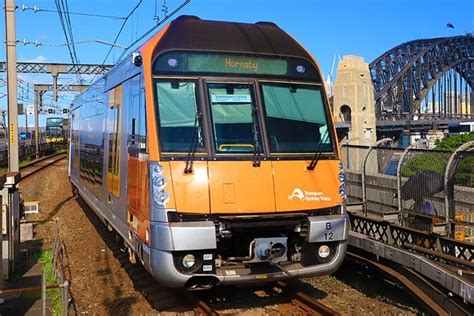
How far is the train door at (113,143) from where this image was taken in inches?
312

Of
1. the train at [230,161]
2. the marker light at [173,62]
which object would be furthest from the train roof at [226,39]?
the marker light at [173,62]

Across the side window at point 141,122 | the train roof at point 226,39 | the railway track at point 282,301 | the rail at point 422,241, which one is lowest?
the railway track at point 282,301

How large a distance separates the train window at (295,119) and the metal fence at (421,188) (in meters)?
2.88

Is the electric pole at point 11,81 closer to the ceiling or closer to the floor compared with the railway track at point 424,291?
closer to the ceiling

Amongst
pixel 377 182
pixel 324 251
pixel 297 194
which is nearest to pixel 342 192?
pixel 297 194

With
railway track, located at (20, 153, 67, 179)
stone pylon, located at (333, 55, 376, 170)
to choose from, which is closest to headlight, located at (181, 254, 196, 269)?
railway track, located at (20, 153, 67, 179)

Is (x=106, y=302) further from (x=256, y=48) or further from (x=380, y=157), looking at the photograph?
(x=380, y=157)

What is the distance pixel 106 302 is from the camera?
272 inches

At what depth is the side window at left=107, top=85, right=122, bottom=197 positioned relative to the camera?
7934mm

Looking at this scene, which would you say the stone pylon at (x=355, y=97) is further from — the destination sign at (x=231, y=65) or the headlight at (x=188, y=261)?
the headlight at (x=188, y=261)

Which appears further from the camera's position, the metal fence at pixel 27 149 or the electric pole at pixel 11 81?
the metal fence at pixel 27 149

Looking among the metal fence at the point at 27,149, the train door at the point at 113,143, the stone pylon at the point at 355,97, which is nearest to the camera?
the train door at the point at 113,143

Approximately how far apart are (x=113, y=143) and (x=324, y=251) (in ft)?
13.1

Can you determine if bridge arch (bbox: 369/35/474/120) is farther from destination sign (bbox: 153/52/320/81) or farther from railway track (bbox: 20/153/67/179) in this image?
destination sign (bbox: 153/52/320/81)
